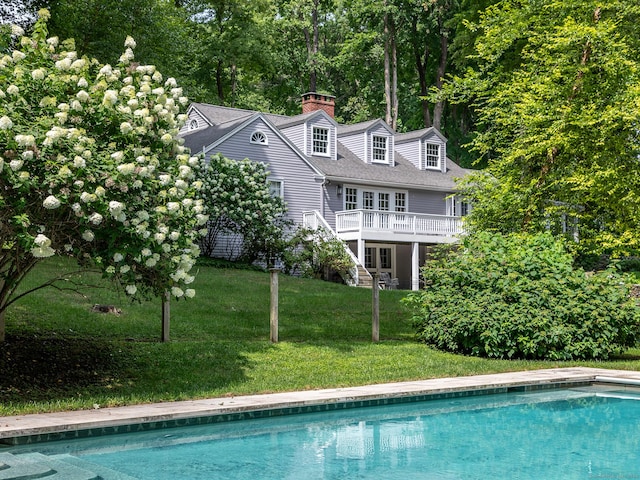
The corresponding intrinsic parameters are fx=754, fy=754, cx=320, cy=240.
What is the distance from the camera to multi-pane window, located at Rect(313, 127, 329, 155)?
110ft

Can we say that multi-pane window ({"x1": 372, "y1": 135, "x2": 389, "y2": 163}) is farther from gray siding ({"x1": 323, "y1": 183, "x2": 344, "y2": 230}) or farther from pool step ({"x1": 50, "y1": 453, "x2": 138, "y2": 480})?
pool step ({"x1": 50, "y1": 453, "x2": 138, "y2": 480})

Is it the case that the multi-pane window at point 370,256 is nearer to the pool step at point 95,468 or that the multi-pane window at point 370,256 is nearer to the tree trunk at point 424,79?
the tree trunk at point 424,79

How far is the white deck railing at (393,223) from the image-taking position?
29281mm

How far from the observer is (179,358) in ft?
39.0

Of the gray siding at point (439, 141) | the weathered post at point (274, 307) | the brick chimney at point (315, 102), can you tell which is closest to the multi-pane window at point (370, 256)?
the gray siding at point (439, 141)

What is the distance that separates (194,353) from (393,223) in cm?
1841

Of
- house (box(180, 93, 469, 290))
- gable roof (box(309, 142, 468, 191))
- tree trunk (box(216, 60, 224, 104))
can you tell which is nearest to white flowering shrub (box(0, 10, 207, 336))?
house (box(180, 93, 469, 290))

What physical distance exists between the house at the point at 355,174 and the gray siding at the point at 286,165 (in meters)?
0.04

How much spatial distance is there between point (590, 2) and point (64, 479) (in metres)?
18.1

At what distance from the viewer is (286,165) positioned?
30797 millimetres

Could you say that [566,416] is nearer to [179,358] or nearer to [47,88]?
[179,358]

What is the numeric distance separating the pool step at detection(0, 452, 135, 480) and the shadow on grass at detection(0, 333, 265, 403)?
2.47 metres

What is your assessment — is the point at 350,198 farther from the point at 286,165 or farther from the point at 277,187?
the point at 277,187

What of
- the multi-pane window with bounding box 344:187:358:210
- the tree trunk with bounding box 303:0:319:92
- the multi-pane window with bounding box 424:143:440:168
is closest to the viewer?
the multi-pane window with bounding box 344:187:358:210
